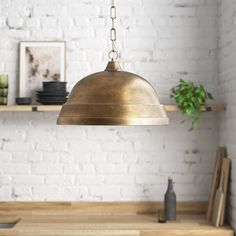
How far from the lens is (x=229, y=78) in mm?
A: 2662

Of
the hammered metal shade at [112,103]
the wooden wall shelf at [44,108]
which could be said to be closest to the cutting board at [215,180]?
the wooden wall shelf at [44,108]

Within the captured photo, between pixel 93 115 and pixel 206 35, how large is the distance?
1927 millimetres

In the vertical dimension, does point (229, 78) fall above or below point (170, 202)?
above

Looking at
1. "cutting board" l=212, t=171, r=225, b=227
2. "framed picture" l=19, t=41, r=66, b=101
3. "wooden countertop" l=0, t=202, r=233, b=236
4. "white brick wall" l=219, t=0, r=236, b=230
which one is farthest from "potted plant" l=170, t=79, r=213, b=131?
"framed picture" l=19, t=41, r=66, b=101

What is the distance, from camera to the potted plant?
105 inches

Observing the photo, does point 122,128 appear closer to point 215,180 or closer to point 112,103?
point 215,180

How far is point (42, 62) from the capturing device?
2.86 meters

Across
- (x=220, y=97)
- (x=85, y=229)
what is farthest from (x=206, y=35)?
(x=85, y=229)

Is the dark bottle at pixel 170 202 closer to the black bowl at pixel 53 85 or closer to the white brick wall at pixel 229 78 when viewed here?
the white brick wall at pixel 229 78

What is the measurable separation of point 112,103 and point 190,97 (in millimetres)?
1561

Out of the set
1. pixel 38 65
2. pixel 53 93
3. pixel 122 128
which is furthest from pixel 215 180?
pixel 38 65

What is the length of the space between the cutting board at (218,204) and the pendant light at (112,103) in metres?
1.45

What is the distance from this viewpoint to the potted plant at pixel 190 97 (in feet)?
8.77

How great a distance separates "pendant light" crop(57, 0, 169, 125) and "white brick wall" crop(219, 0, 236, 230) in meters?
1.42
